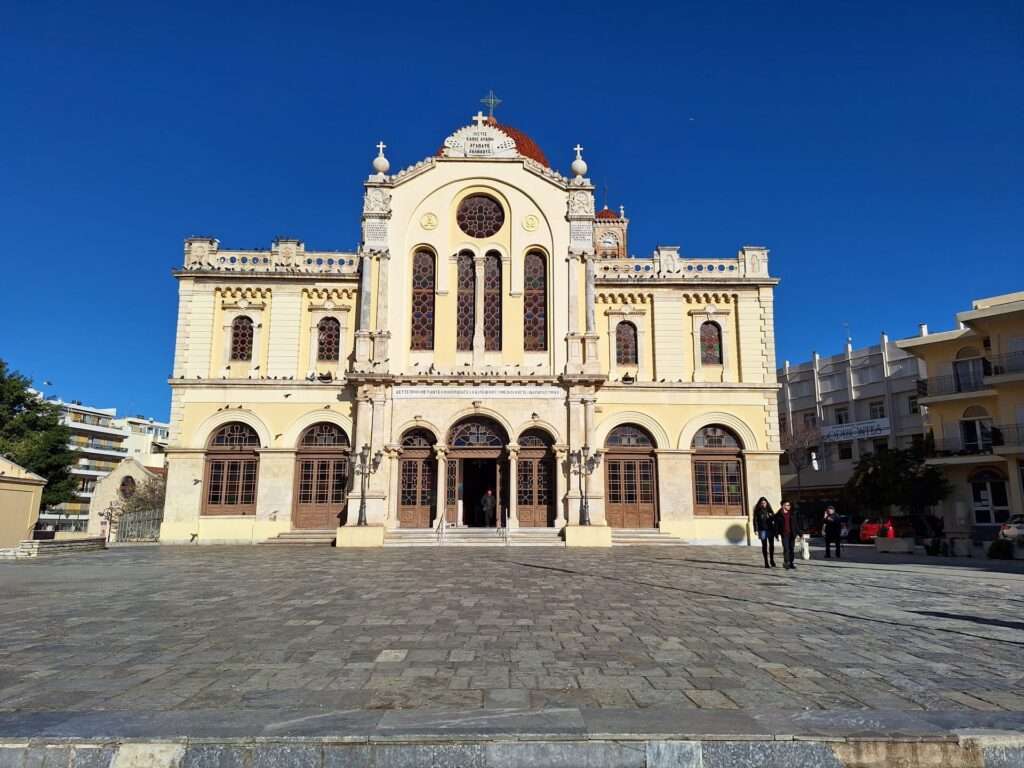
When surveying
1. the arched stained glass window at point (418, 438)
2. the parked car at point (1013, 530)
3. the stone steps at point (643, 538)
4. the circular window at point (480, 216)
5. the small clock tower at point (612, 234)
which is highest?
the small clock tower at point (612, 234)

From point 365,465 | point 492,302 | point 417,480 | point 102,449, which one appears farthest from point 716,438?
point 102,449

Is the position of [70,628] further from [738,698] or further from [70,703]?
[738,698]

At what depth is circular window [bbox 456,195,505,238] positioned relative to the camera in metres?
25.8

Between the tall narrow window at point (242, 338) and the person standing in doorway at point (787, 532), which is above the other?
the tall narrow window at point (242, 338)

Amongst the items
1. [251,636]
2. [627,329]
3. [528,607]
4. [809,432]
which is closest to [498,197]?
[627,329]

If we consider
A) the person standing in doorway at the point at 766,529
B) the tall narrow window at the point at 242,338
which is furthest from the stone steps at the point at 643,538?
the tall narrow window at the point at 242,338

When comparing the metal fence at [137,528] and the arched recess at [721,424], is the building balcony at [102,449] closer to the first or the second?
the metal fence at [137,528]

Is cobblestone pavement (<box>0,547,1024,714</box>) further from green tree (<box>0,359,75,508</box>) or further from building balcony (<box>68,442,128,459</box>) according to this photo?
building balcony (<box>68,442,128,459</box>)

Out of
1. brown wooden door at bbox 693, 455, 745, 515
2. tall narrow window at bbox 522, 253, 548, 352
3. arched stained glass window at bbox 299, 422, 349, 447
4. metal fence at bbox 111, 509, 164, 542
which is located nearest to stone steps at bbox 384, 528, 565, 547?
arched stained glass window at bbox 299, 422, 349, 447

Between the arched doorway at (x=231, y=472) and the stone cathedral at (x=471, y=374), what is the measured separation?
0.07 meters

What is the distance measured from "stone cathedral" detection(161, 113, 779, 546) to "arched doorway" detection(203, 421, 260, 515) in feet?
0.25

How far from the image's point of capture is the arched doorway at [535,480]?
77.6 ft

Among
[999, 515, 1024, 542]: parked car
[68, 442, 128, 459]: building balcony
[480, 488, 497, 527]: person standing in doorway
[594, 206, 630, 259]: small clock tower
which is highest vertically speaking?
[594, 206, 630, 259]: small clock tower

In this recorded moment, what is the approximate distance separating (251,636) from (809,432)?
150 ft
